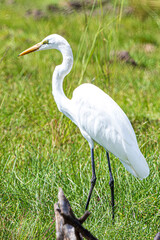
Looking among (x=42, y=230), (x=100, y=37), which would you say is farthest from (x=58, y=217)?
(x=100, y=37)

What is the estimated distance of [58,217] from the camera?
1.47 m

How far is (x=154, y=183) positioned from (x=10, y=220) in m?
0.83

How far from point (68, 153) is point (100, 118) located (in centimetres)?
67

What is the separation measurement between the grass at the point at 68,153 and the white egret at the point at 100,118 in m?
0.16

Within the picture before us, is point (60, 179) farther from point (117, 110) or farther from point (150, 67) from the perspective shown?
point (150, 67)

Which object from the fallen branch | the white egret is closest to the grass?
the white egret

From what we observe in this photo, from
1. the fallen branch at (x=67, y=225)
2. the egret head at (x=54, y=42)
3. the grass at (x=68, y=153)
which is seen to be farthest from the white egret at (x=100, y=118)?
the fallen branch at (x=67, y=225)

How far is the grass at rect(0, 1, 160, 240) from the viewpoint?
190cm

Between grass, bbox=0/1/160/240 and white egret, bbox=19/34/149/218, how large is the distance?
16cm

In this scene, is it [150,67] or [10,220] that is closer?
[10,220]

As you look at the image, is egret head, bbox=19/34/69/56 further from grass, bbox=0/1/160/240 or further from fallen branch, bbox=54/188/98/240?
fallen branch, bbox=54/188/98/240

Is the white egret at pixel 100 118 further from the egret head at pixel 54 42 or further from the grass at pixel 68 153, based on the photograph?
the grass at pixel 68 153

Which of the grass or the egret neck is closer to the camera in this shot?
the grass

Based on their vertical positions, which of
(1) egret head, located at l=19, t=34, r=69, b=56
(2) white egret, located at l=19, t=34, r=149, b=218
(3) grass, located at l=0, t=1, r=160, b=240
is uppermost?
(1) egret head, located at l=19, t=34, r=69, b=56
